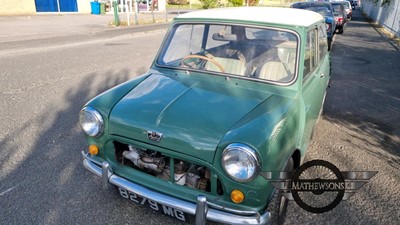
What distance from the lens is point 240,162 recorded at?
76.8 inches

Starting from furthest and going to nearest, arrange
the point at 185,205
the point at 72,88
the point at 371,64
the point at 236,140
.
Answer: the point at 371,64 < the point at 72,88 < the point at 185,205 < the point at 236,140

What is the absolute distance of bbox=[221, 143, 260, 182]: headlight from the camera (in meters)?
1.91

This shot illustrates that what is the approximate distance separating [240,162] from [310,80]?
5.00ft

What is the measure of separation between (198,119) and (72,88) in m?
4.86

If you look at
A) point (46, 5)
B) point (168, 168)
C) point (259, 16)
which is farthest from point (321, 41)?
point (46, 5)

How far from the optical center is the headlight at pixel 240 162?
191cm

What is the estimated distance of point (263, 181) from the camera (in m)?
2.02

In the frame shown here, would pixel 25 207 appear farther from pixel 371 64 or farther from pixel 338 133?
pixel 371 64

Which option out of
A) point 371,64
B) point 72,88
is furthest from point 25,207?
point 371,64

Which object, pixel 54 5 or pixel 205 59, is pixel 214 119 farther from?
pixel 54 5

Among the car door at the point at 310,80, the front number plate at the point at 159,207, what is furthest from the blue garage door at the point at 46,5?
the front number plate at the point at 159,207

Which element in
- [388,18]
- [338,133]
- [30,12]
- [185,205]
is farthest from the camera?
[30,12]

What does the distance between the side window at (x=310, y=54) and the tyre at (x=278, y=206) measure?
0.99 metres

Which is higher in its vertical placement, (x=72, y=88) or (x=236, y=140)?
(x=236, y=140)
